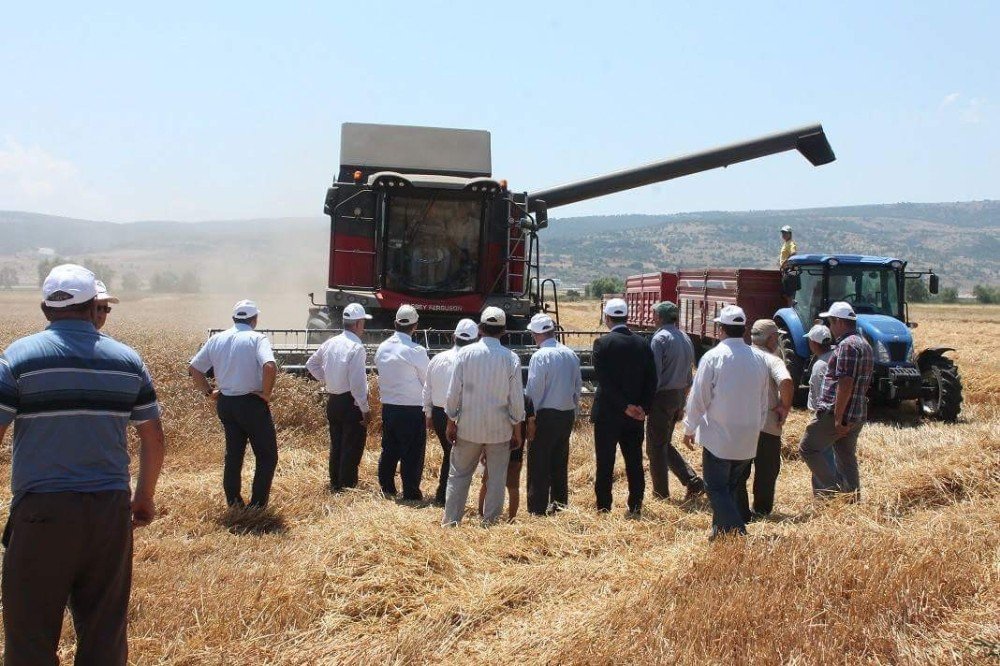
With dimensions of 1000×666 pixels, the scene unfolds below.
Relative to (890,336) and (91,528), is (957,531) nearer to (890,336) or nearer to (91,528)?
(91,528)

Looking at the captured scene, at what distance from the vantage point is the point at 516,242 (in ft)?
42.5

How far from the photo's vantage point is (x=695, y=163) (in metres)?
14.4

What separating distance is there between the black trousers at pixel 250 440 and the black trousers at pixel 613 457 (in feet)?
8.34

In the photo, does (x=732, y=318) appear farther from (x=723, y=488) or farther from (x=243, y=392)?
(x=243, y=392)

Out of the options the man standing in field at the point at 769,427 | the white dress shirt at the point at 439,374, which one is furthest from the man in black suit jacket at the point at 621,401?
the white dress shirt at the point at 439,374

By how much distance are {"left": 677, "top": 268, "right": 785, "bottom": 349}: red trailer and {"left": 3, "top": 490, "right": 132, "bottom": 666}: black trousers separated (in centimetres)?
1273

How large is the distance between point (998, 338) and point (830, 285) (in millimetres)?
16653

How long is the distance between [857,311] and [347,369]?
8.89m

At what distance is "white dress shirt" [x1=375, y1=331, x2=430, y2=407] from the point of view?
850cm

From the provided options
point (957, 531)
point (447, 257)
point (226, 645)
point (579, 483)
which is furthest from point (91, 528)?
point (447, 257)

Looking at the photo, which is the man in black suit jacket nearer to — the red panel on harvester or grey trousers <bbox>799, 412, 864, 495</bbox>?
grey trousers <bbox>799, 412, 864, 495</bbox>

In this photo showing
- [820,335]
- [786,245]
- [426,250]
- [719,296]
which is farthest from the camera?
[719,296]

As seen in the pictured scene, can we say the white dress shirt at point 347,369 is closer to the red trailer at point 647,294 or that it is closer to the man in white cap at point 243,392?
the man in white cap at point 243,392

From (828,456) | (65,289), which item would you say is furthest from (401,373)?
(65,289)
